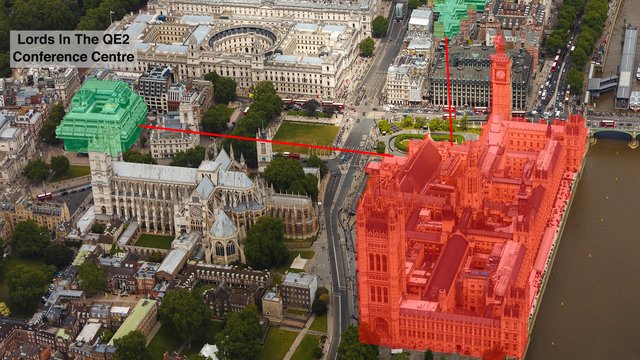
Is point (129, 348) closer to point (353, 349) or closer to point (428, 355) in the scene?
point (353, 349)

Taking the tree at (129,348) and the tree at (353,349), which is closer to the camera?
the tree at (353,349)

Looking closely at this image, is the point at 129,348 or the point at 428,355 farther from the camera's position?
the point at 129,348

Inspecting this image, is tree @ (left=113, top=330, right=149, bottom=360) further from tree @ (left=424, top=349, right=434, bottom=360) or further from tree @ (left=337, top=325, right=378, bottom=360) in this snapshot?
tree @ (left=424, top=349, right=434, bottom=360)

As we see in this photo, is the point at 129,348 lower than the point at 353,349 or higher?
lower

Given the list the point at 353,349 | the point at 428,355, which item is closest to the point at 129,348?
the point at 353,349

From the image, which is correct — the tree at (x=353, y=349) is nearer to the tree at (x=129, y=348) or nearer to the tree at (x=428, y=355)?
the tree at (x=428, y=355)

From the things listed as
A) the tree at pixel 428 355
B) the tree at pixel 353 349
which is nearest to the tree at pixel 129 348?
the tree at pixel 353 349

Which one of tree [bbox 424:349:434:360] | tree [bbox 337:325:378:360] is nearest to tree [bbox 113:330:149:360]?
tree [bbox 337:325:378:360]

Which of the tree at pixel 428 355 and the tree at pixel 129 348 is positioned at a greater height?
the tree at pixel 129 348

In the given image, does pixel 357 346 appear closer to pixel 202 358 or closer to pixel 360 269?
pixel 360 269
